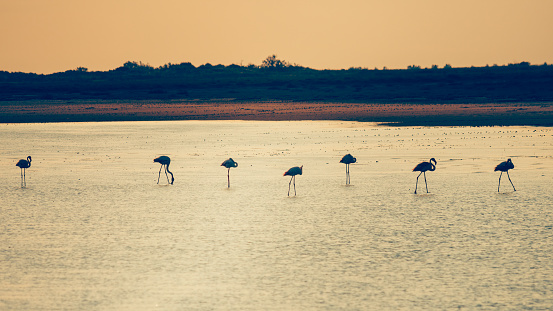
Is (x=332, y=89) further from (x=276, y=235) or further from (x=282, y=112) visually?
(x=276, y=235)

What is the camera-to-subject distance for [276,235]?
8711mm

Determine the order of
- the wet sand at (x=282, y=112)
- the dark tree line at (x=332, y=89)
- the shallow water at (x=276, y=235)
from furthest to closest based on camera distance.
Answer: the dark tree line at (x=332, y=89) → the wet sand at (x=282, y=112) → the shallow water at (x=276, y=235)

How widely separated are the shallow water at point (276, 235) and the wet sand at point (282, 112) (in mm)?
16312

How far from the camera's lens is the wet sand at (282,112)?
1347 inches

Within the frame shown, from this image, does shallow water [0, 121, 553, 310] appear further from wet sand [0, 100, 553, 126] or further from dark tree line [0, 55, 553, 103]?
dark tree line [0, 55, 553, 103]

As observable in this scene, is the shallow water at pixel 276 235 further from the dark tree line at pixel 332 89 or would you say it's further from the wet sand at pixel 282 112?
the dark tree line at pixel 332 89

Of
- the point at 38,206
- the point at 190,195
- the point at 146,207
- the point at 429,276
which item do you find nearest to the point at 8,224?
the point at 38,206

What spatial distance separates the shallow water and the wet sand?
16.3 meters

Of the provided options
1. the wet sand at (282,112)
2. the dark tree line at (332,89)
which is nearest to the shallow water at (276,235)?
the wet sand at (282,112)

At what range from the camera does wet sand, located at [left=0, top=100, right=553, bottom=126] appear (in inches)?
1347

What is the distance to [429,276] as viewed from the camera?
6812mm

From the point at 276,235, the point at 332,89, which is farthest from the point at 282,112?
the point at 276,235

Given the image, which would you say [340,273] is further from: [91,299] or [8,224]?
[8,224]

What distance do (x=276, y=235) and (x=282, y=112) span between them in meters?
33.9
